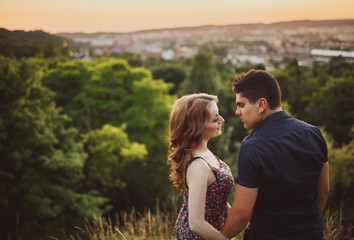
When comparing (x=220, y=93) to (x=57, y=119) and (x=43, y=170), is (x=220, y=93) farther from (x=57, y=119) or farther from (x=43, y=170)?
(x=43, y=170)

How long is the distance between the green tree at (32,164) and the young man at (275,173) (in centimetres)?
842

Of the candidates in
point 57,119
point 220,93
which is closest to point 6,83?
point 57,119

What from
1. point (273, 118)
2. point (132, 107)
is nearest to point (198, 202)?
point (273, 118)

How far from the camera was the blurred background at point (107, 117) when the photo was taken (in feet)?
30.2

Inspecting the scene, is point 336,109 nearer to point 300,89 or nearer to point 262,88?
point 300,89

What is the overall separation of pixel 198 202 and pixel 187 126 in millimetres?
597

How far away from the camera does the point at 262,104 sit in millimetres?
2084

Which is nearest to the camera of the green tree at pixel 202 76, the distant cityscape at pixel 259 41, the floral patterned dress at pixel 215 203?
the floral patterned dress at pixel 215 203

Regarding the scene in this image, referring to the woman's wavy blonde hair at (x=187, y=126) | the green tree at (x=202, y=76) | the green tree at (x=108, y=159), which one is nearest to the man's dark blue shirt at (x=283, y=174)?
the woman's wavy blonde hair at (x=187, y=126)

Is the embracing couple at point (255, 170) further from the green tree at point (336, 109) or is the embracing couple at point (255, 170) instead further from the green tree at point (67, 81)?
the green tree at point (336, 109)

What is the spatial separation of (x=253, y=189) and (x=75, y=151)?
34.7 ft

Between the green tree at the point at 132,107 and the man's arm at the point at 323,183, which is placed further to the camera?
the green tree at the point at 132,107

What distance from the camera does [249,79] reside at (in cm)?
210

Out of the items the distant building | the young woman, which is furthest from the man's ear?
the distant building
